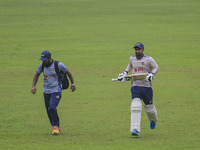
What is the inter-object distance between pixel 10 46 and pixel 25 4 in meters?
15.9

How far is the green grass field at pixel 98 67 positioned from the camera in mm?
13328

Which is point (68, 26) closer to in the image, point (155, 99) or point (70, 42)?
point (70, 42)

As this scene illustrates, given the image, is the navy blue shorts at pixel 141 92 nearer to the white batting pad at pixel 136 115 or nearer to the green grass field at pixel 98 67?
the white batting pad at pixel 136 115

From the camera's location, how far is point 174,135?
1333 cm

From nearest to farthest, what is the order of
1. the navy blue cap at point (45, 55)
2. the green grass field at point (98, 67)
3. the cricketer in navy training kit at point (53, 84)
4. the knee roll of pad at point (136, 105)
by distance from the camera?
the knee roll of pad at point (136, 105) < the green grass field at point (98, 67) < the navy blue cap at point (45, 55) < the cricketer in navy training kit at point (53, 84)

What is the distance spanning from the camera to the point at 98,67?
27500mm

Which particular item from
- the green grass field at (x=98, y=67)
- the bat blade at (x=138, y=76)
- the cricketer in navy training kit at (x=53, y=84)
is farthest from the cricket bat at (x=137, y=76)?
the cricketer in navy training kit at (x=53, y=84)

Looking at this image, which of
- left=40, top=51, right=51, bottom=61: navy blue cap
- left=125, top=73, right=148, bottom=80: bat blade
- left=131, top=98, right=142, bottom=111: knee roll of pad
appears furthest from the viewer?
left=40, top=51, right=51, bottom=61: navy blue cap

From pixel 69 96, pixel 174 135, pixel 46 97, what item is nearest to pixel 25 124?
pixel 46 97

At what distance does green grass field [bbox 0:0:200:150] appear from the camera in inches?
525

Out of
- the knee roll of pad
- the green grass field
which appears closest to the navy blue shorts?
the knee roll of pad

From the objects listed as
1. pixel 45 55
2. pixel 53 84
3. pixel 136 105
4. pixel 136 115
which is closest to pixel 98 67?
pixel 53 84

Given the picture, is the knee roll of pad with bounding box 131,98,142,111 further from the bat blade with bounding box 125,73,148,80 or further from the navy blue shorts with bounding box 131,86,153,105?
the bat blade with bounding box 125,73,148,80

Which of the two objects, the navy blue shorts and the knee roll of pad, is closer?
the knee roll of pad
